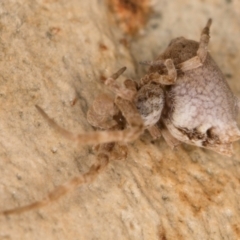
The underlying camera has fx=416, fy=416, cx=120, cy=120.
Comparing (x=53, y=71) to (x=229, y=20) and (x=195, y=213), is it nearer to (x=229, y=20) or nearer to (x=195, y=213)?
(x=195, y=213)

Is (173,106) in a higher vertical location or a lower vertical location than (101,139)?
higher

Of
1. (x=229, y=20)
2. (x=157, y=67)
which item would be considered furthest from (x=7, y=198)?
(x=229, y=20)

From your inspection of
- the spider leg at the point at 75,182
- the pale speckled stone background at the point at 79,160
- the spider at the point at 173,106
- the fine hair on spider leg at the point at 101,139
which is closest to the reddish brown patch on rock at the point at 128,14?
the pale speckled stone background at the point at 79,160

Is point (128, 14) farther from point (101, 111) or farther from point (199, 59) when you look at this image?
point (101, 111)

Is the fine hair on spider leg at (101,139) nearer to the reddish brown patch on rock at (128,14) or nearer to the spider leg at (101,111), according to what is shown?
the spider leg at (101,111)

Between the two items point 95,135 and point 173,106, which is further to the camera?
point 173,106

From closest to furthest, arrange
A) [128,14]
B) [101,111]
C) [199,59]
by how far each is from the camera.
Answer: [101,111], [199,59], [128,14]

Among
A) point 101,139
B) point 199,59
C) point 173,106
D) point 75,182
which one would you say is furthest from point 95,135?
point 199,59
